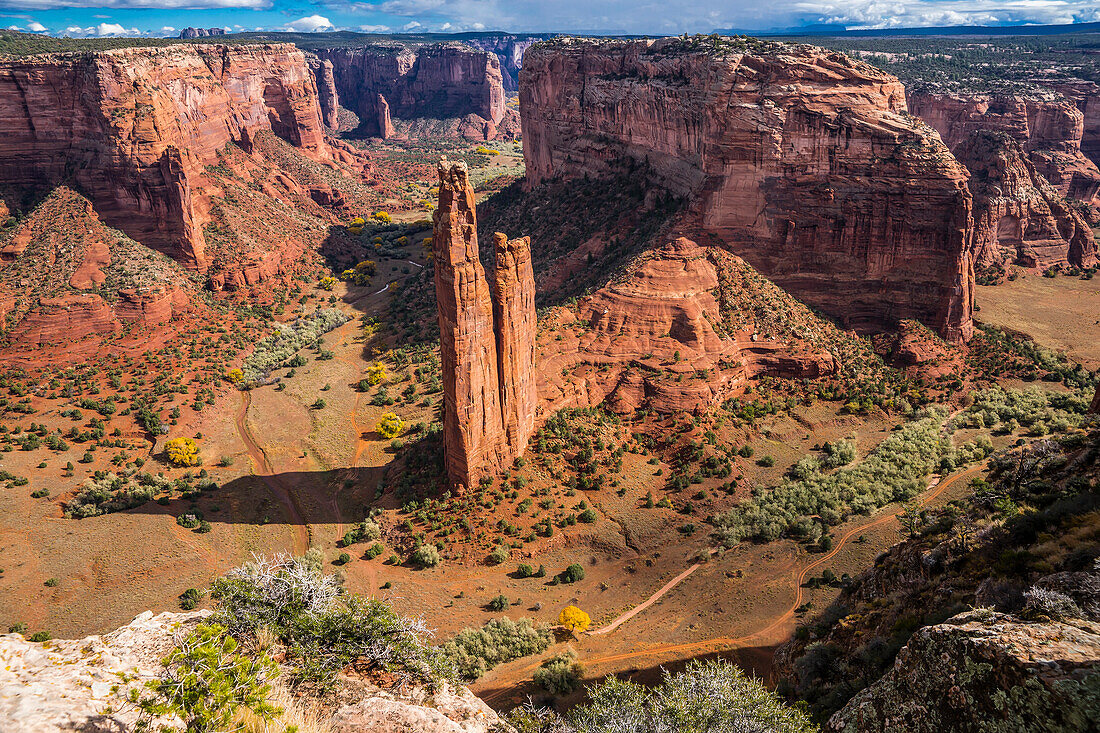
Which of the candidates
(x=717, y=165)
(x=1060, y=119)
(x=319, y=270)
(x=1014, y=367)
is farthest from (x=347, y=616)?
(x=1060, y=119)

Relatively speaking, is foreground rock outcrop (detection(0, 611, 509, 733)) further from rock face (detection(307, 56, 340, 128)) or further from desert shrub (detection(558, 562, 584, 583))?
rock face (detection(307, 56, 340, 128))

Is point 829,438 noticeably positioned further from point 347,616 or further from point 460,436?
point 347,616

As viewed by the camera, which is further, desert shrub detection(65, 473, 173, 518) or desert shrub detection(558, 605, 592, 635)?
desert shrub detection(65, 473, 173, 518)

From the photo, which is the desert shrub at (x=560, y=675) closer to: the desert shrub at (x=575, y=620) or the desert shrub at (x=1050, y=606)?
the desert shrub at (x=575, y=620)

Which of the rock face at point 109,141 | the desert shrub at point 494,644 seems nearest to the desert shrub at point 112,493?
the desert shrub at point 494,644

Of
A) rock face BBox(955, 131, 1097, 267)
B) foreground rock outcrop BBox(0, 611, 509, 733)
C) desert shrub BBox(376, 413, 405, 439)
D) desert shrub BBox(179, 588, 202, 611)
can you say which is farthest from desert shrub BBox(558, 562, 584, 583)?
rock face BBox(955, 131, 1097, 267)

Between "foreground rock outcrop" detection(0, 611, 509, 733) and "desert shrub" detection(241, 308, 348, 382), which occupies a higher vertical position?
"foreground rock outcrop" detection(0, 611, 509, 733)

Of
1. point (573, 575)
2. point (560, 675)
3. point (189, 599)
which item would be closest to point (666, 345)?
point (573, 575)
